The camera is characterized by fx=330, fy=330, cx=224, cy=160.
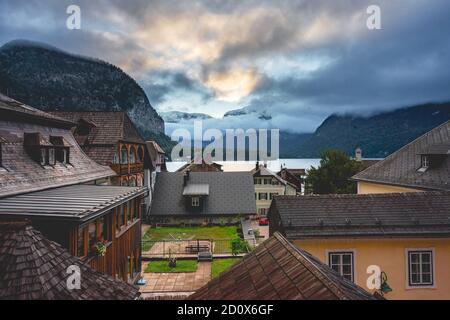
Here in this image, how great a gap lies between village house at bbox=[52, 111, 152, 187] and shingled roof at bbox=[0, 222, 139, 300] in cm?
2206

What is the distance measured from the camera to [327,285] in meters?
4.86

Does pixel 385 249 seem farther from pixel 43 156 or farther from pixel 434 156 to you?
pixel 43 156

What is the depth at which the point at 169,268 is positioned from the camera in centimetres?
2411

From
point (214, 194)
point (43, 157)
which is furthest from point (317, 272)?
point (214, 194)

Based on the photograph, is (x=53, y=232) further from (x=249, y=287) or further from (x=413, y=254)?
(x=413, y=254)

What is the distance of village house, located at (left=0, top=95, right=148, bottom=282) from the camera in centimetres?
906

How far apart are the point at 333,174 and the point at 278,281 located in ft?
126

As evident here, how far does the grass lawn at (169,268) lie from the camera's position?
2364 centimetres

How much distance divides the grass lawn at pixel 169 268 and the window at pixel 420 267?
14.4 m

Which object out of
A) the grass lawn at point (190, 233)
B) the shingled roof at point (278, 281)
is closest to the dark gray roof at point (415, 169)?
the grass lawn at point (190, 233)

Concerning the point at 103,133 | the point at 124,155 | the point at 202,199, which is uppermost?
the point at 103,133

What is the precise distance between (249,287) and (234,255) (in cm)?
2163

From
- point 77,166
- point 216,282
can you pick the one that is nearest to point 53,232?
point 216,282

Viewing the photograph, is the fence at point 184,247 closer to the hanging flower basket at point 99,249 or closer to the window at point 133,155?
the window at point 133,155
